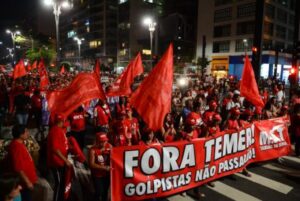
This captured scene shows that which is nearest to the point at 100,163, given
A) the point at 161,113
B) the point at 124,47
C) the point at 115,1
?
the point at 161,113

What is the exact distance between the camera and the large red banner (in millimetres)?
5176

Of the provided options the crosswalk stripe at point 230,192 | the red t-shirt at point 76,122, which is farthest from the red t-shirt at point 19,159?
the crosswalk stripe at point 230,192

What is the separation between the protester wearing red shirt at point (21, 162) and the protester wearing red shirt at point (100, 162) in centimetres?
98

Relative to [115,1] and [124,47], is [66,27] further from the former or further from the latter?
[124,47]

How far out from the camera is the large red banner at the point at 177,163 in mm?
5176

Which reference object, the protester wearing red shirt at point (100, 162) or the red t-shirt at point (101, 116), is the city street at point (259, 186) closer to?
the protester wearing red shirt at point (100, 162)

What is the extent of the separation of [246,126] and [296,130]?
8.55 feet

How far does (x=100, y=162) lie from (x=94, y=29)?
3844 inches

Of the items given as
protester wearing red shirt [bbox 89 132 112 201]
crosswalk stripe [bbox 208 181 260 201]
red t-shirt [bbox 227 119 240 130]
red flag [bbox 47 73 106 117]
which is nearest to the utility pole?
red t-shirt [bbox 227 119 240 130]

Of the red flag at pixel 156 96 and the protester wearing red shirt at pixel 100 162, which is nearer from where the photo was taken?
the protester wearing red shirt at pixel 100 162

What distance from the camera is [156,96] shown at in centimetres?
555

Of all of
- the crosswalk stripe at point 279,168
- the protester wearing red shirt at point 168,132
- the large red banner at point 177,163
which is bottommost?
the crosswalk stripe at point 279,168

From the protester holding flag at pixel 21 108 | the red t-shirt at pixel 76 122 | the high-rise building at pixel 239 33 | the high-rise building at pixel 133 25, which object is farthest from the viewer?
the high-rise building at pixel 133 25

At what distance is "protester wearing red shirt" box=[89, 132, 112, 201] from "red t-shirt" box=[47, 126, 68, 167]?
20.6 inches
